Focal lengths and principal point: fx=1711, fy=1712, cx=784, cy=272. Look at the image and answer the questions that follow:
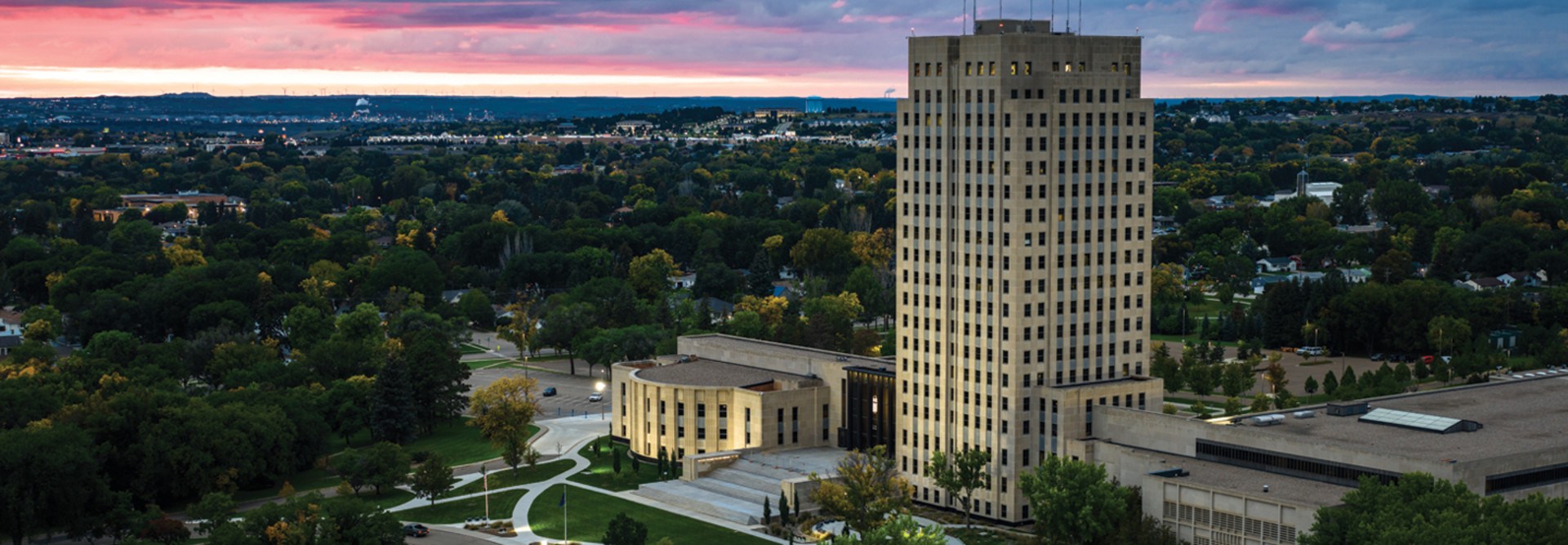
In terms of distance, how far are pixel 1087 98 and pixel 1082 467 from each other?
30151 millimetres

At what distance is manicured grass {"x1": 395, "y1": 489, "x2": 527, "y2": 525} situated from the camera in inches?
5305

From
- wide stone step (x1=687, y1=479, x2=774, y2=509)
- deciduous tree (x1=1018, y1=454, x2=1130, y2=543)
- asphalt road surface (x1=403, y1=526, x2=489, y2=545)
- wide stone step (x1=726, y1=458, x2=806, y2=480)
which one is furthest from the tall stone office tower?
asphalt road surface (x1=403, y1=526, x2=489, y2=545)

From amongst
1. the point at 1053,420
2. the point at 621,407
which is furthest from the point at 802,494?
the point at 621,407

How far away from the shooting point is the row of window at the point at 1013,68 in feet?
416

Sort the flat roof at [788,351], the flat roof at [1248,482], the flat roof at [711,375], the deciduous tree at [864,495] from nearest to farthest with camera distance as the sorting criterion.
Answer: the flat roof at [1248,482], the deciduous tree at [864,495], the flat roof at [788,351], the flat roof at [711,375]

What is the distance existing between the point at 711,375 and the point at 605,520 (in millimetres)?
28544

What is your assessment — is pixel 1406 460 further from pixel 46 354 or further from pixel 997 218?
pixel 46 354

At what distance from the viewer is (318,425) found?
15612 cm

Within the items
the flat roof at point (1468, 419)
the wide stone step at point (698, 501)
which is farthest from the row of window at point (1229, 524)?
the wide stone step at point (698, 501)

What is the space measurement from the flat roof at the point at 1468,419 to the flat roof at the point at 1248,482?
11.2ft

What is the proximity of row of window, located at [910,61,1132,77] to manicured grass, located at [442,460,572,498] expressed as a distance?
1935 inches

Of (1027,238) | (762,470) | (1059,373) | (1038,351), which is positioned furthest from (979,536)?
(762,470)

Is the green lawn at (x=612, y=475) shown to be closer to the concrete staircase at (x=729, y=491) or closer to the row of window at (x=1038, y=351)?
the concrete staircase at (x=729, y=491)

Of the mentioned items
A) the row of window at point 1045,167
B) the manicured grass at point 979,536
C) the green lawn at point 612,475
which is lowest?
the green lawn at point 612,475
